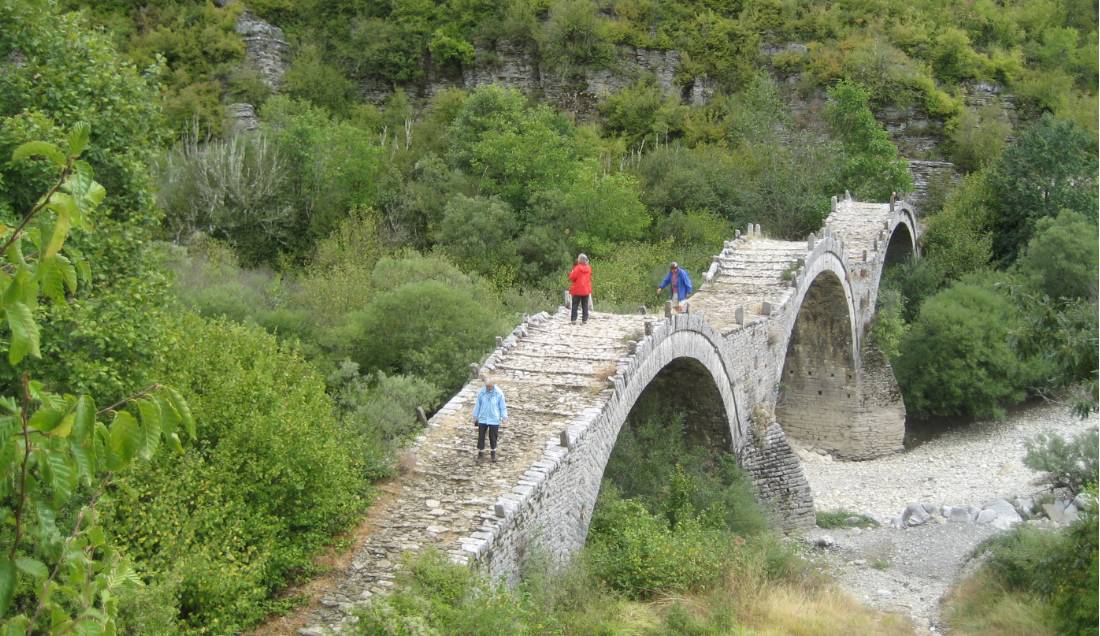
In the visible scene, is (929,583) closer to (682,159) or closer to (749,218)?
(749,218)

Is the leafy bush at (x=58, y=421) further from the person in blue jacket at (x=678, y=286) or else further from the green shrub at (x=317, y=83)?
the green shrub at (x=317, y=83)

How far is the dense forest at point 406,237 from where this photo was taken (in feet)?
30.2

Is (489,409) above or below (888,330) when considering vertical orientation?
above

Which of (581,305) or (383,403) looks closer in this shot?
(383,403)

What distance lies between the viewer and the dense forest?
920 cm

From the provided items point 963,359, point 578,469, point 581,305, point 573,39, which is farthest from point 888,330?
point 573,39

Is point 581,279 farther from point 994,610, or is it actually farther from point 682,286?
point 994,610

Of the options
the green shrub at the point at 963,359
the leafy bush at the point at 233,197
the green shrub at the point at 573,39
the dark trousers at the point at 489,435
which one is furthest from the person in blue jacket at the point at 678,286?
the green shrub at the point at 573,39

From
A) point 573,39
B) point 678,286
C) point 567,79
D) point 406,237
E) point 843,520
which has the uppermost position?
point 573,39

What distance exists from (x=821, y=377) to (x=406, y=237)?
15468 millimetres

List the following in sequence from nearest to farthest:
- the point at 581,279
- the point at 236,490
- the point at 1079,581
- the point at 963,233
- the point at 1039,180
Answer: the point at 236,490
the point at 1079,581
the point at 581,279
the point at 1039,180
the point at 963,233

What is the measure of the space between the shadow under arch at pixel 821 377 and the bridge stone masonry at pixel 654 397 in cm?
5

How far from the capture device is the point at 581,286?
1838 centimetres

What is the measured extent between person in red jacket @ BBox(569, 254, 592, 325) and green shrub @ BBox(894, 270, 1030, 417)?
16838mm
